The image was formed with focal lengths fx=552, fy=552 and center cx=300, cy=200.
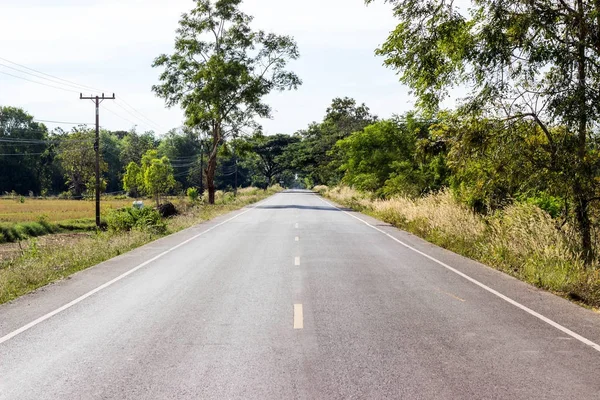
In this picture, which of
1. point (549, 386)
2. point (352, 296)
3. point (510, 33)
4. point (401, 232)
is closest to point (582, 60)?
point (510, 33)

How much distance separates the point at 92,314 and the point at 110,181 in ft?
362

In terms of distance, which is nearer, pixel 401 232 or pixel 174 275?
pixel 174 275

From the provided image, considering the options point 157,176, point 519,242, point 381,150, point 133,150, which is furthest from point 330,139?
point 519,242

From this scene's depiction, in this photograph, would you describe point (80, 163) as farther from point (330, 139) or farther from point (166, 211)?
point (166, 211)

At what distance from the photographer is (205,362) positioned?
5.89 metres

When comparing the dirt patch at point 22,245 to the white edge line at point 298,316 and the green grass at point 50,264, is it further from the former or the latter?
the white edge line at point 298,316

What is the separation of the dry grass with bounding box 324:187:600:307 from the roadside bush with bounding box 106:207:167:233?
11598 mm

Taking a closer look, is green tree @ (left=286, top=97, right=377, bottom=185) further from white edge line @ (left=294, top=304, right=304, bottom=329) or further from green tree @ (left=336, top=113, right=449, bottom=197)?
white edge line @ (left=294, top=304, right=304, bottom=329)

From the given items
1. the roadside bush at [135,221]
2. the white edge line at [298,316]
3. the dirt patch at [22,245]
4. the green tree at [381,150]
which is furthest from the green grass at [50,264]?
the green tree at [381,150]

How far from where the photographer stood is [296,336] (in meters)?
6.95

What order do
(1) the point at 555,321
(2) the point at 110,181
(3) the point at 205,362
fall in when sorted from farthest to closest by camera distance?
(2) the point at 110,181 < (1) the point at 555,321 < (3) the point at 205,362

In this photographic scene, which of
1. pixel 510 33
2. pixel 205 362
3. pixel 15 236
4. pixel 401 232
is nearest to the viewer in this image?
pixel 205 362

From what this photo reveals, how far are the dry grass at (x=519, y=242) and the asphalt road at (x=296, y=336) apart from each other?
561 mm

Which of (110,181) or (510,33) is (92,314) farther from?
(110,181)
